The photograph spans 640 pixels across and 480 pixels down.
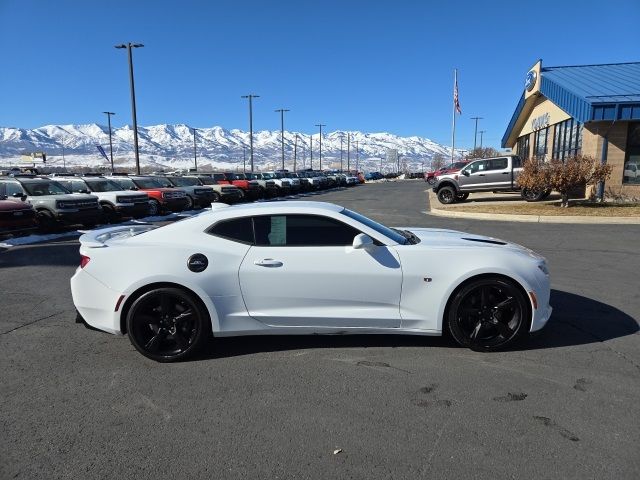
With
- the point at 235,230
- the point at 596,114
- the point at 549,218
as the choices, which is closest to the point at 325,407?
the point at 235,230

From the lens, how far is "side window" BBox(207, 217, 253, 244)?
4277mm

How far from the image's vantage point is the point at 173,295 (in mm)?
4133

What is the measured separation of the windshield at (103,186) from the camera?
16438mm

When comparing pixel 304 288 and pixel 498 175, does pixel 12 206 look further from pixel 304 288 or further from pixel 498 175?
pixel 498 175

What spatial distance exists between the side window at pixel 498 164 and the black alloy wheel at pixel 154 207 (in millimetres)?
→ 14034

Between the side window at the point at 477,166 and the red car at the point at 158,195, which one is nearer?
the red car at the point at 158,195

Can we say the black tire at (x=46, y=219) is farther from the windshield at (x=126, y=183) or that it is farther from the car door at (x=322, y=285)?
the car door at (x=322, y=285)

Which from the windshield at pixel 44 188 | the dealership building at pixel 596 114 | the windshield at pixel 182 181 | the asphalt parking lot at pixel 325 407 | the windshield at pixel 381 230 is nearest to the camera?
the asphalt parking lot at pixel 325 407

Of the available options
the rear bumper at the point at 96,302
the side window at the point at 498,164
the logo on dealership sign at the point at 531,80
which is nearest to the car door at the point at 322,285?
the rear bumper at the point at 96,302

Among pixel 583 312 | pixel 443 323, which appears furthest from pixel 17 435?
pixel 583 312

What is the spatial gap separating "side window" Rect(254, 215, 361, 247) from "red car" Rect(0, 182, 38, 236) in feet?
32.2

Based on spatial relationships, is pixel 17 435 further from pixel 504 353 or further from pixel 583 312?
pixel 583 312

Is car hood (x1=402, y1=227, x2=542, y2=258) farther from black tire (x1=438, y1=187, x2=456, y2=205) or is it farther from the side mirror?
black tire (x1=438, y1=187, x2=456, y2=205)

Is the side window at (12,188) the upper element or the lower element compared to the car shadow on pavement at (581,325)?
upper
